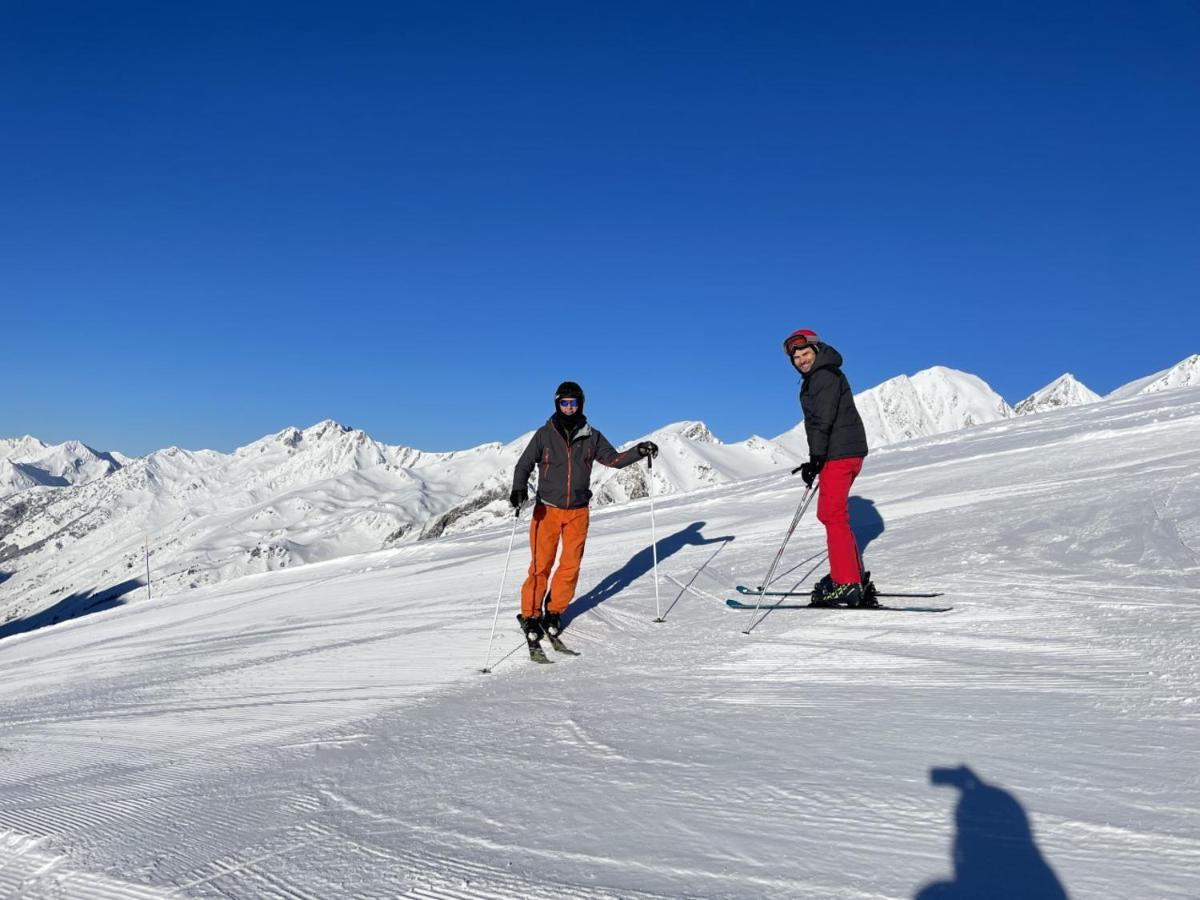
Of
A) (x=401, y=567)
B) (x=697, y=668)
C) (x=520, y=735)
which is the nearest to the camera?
(x=520, y=735)

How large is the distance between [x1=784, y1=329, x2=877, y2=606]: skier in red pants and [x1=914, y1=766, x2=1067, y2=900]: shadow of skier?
437cm

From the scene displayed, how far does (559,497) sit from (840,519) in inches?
109

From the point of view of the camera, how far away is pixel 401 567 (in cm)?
1703

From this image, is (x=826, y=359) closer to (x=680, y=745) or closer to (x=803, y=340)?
(x=803, y=340)

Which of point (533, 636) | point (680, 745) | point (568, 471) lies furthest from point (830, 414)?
point (680, 745)

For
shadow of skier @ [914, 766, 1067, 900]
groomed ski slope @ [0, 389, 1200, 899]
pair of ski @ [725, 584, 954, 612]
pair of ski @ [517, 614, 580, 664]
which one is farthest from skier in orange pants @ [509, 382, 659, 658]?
shadow of skier @ [914, 766, 1067, 900]

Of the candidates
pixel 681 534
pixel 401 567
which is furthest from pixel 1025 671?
pixel 401 567

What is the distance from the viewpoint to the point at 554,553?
26.8 feet

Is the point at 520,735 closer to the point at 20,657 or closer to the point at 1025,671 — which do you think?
the point at 1025,671

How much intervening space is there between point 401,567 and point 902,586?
11300mm

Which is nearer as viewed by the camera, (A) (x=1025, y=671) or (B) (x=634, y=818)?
(B) (x=634, y=818)

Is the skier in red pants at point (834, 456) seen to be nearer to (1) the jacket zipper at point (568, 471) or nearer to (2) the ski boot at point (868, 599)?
(2) the ski boot at point (868, 599)

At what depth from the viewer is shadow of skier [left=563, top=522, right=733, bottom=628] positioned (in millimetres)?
9680

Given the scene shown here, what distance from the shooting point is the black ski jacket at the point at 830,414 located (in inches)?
311
